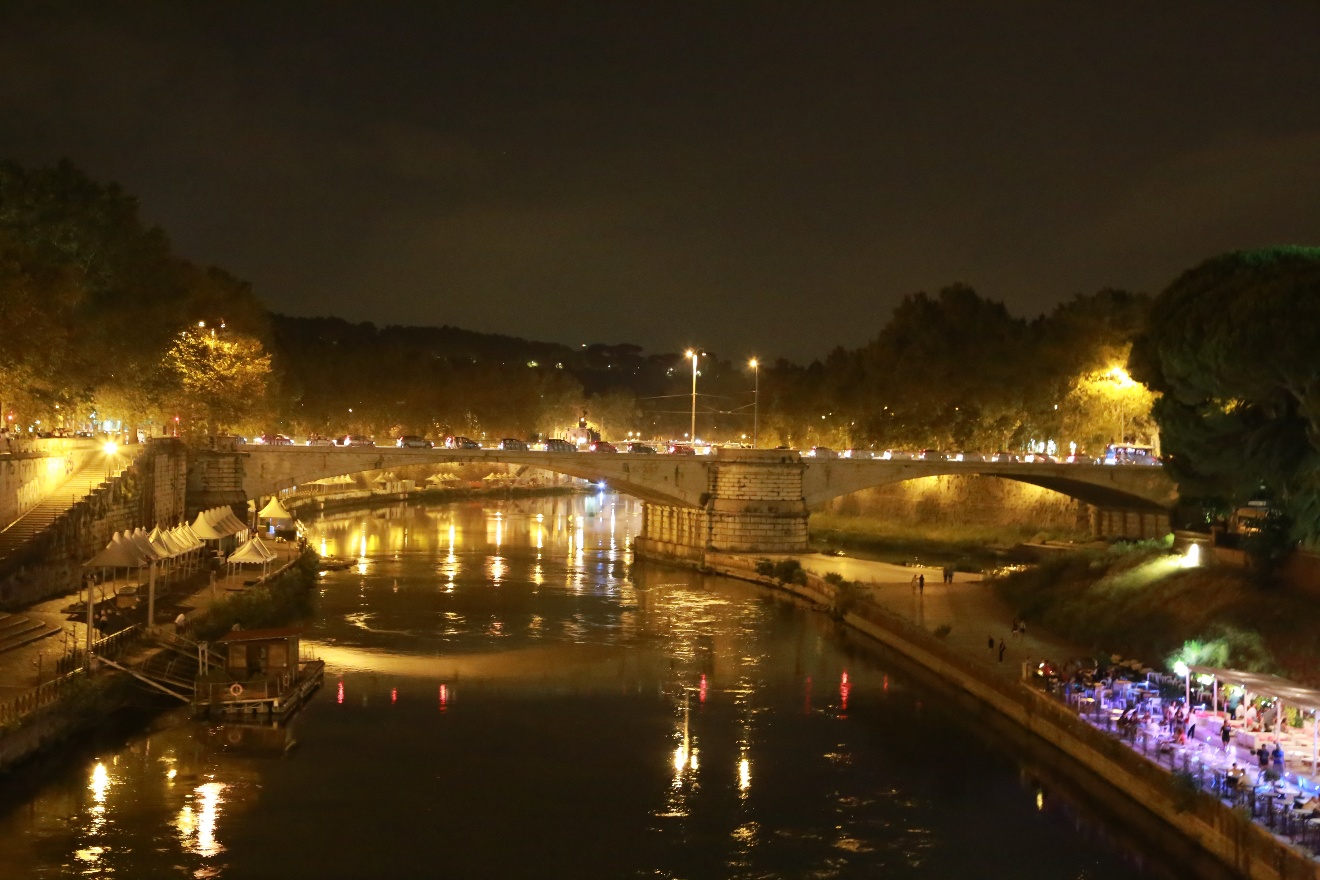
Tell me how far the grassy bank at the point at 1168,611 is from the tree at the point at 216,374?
3255 centimetres

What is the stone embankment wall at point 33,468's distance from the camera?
34781mm

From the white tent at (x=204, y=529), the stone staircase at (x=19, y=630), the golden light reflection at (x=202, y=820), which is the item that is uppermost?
the white tent at (x=204, y=529)

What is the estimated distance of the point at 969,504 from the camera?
2844 inches

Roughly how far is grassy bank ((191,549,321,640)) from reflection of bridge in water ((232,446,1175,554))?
11293mm

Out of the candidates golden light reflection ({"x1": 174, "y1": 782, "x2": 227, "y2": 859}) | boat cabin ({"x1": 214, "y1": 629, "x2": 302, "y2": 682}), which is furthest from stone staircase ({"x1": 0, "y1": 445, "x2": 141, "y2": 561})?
golden light reflection ({"x1": 174, "y1": 782, "x2": 227, "y2": 859})

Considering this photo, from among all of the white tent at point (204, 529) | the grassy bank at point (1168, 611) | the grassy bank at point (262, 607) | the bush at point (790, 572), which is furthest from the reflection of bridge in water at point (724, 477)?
the grassy bank at point (1168, 611)

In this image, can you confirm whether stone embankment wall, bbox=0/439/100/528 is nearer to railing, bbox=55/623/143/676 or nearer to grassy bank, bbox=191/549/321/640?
grassy bank, bbox=191/549/321/640

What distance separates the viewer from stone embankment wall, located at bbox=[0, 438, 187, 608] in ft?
103

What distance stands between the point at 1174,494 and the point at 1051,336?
54.6 ft

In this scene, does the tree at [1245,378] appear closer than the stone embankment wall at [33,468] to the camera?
Yes

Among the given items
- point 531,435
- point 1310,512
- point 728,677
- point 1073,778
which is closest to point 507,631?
point 728,677

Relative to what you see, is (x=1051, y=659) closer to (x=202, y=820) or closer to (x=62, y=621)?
(x=202, y=820)

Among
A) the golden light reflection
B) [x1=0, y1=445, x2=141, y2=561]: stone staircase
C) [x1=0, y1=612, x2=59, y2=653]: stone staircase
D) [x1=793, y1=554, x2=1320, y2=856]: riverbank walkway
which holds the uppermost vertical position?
[x1=0, y1=445, x2=141, y2=561]: stone staircase

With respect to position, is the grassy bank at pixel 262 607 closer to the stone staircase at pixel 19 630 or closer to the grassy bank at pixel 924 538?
the stone staircase at pixel 19 630
